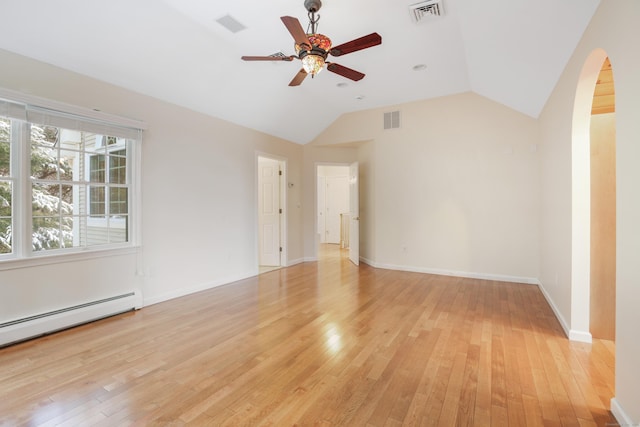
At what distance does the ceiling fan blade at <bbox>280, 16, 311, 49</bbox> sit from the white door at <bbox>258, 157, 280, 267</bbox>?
Answer: 12.4ft

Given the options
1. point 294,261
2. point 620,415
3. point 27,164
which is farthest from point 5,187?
point 620,415

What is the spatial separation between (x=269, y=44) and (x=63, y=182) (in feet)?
8.82

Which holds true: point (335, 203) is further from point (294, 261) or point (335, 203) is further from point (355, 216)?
point (294, 261)

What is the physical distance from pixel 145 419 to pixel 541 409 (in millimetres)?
2335

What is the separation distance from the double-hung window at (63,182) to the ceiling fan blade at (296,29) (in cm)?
236

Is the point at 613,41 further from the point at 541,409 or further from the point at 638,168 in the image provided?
the point at 541,409

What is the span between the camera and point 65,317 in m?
2.95

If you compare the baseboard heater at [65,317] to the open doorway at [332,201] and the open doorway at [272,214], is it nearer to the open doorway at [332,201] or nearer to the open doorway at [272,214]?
the open doorway at [272,214]

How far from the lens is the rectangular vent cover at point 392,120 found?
5.58 metres

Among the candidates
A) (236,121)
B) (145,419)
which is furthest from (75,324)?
(236,121)

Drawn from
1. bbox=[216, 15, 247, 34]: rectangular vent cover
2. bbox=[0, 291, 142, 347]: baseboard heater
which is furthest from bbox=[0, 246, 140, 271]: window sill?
bbox=[216, 15, 247, 34]: rectangular vent cover

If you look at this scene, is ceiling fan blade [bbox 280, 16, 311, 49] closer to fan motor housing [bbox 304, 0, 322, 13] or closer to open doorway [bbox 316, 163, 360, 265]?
fan motor housing [bbox 304, 0, 322, 13]

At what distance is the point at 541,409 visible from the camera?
178cm

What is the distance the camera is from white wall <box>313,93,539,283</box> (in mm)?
4633
